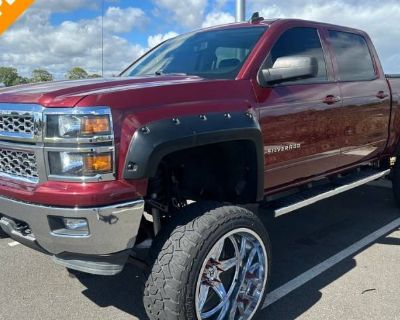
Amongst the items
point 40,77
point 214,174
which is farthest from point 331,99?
point 40,77

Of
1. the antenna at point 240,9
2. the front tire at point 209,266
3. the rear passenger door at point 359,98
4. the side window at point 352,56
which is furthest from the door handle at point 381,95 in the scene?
the antenna at point 240,9

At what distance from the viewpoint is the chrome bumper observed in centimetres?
243

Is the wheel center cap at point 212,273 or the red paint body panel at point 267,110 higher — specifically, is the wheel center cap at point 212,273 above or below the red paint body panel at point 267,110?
below

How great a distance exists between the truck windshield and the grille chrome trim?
135 centimetres

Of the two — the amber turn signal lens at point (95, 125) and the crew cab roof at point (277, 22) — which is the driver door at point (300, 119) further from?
the amber turn signal lens at point (95, 125)

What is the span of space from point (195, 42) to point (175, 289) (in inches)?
91.6

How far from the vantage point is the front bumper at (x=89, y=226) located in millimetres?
2430

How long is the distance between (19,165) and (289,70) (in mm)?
1864

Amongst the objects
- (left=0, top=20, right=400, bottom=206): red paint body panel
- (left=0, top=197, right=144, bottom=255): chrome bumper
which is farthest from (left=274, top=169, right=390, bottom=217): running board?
(left=0, top=197, right=144, bottom=255): chrome bumper

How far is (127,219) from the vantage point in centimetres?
250

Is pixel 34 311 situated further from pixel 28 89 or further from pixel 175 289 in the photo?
pixel 28 89

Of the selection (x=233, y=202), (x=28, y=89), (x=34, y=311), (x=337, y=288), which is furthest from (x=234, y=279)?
(x=28, y=89)

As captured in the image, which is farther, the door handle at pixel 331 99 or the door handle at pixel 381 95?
the door handle at pixel 381 95

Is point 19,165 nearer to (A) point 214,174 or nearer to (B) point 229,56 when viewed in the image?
(A) point 214,174
